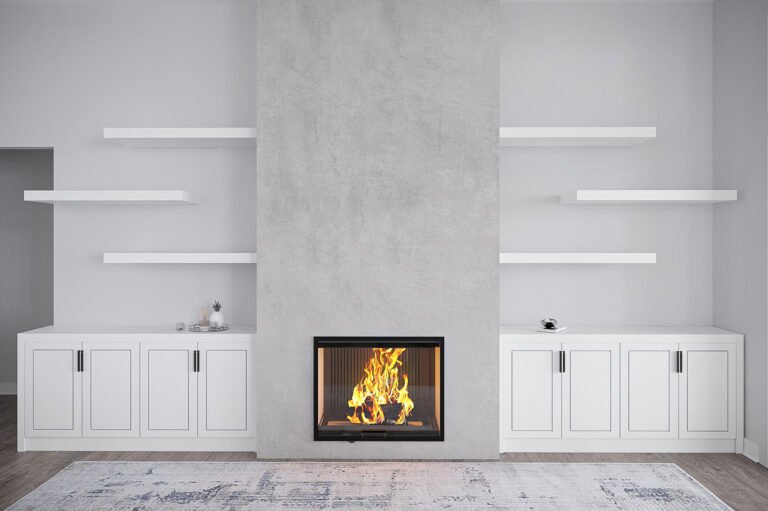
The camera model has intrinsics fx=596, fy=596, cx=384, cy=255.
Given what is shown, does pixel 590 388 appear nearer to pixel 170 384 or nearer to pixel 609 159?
pixel 609 159

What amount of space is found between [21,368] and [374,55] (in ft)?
9.78

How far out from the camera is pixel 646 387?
3.78 meters

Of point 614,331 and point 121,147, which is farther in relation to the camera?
point 121,147

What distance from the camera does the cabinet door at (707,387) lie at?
379cm

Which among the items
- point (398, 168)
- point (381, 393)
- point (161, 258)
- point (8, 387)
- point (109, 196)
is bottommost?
point (8, 387)

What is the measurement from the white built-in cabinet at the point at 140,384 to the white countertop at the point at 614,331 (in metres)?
1.77

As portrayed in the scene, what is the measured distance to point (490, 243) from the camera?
368 cm

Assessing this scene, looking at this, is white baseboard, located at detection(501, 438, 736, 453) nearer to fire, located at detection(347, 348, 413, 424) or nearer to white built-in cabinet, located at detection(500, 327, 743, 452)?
white built-in cabinet, located at detection(500, 327, 743, 452)

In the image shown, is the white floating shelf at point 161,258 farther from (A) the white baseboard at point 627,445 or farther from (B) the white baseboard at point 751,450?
(B) the white baseboard at point 751,450

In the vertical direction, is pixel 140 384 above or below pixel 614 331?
below

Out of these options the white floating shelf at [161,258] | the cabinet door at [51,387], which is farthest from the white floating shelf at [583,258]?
the cabinet door at [51,387]

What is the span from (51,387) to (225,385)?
111 centimetres

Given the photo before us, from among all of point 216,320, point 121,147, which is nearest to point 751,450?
point 216,320

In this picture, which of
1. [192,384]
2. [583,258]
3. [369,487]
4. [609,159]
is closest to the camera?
[369,487]
